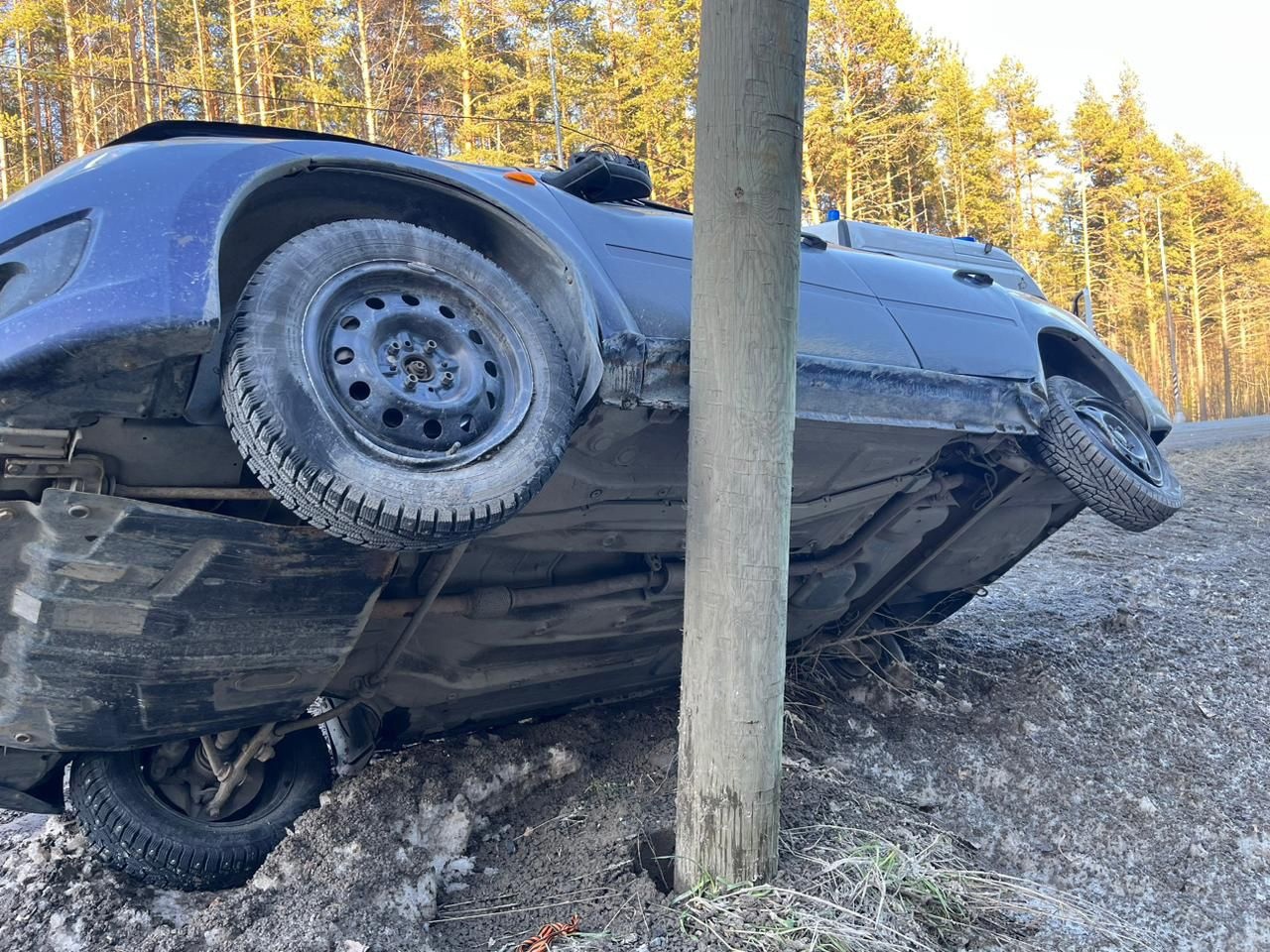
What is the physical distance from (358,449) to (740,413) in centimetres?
99

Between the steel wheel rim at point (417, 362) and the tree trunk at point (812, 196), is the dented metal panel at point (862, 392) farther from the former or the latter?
the tree trunk at point (812, 196)

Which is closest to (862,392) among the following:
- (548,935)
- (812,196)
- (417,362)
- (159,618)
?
(417,362)

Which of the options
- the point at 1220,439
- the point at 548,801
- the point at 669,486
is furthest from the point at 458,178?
the point at 1220,439

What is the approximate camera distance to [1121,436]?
4.18 m

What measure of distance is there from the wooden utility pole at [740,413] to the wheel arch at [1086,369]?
225cm

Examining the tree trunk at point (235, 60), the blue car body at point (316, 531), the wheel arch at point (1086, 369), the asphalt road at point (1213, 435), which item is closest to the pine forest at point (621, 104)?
the tree trunk at point (235, 60)

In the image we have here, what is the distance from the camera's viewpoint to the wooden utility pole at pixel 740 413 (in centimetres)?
256

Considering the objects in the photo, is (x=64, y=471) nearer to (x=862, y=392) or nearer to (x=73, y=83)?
(x=862, y=392)

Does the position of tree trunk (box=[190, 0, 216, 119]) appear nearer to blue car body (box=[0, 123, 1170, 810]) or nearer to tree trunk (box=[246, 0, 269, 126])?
tree trunk (box=[246, 0, 269, 126])

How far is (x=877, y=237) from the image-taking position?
4.60 metres

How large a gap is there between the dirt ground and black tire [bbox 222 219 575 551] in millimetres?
1247

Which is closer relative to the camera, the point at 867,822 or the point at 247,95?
the point at 867,822

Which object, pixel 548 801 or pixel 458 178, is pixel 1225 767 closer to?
pixel 548 801

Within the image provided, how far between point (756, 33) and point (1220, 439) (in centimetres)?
1553
